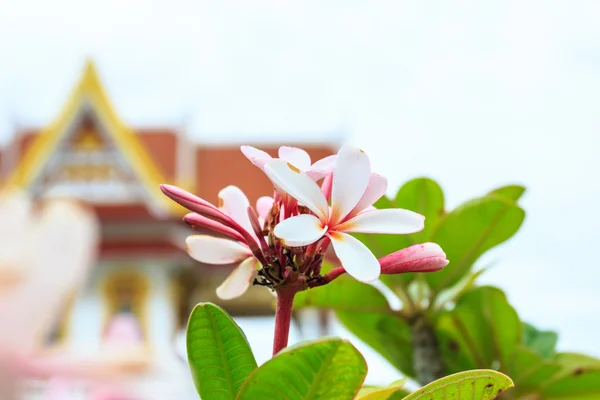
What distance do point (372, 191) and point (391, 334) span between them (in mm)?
216

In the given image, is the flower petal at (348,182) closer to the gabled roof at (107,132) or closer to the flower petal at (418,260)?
the flower petal at (418,260)

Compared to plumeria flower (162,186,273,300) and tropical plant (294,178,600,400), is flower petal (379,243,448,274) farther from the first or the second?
tropical plant (294,178,600,400)

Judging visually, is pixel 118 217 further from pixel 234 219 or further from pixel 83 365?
pixel 234 219

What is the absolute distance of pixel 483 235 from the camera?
40cm

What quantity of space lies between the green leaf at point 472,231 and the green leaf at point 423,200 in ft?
0.04

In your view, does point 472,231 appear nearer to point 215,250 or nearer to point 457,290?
point 457,290

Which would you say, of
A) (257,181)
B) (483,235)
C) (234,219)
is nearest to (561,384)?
(483,235)

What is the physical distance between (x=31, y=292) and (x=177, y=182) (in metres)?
4.85

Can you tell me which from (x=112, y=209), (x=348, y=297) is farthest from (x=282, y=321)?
(x=112, y=209)

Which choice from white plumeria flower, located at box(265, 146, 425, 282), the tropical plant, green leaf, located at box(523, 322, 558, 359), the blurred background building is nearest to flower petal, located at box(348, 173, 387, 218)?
white plumeria flower, located at box(265, 146, 425, 282)

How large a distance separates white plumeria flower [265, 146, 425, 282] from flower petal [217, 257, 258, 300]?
1.6 inches

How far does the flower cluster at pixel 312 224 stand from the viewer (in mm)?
216

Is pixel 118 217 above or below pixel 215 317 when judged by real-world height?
above

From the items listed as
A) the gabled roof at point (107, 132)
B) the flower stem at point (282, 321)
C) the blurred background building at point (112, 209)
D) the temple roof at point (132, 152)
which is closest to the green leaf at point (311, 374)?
the flower stem at point (282, 321)
